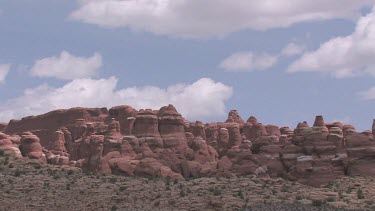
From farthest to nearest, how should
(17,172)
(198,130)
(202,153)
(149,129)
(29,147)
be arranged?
(198,130)
(29,147)
(149,129)
(202,153)
(17,172)

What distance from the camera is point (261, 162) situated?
6475 centimetres

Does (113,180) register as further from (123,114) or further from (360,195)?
(123,114)

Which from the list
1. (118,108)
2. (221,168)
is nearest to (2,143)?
(221,168)

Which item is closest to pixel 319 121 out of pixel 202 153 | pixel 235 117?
pixel 202 153

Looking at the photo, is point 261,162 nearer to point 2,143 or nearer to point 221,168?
point 221,168

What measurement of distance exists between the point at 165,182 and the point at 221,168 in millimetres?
10137

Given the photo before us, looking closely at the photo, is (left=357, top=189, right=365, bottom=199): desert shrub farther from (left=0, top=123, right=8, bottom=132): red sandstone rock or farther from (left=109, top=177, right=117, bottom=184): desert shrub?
(left=0, top=123, right=8, bottom=132): red sandstone rock

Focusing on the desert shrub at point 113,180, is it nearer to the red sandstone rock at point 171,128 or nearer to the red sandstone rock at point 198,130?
the red sandstone rock at point 171,128

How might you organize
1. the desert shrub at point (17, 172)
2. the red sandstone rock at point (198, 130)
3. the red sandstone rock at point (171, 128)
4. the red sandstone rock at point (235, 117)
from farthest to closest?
1. the red sandstone rock at point (235, 117)
2. the red sandstone rock at point (198, 130)
3. the red sandstone rock at point (171, 128)
4. the desert shrub at point (17, 172)

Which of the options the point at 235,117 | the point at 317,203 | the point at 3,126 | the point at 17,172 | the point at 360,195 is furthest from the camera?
the point at 3,126

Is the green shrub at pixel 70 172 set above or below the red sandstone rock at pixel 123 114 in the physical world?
below

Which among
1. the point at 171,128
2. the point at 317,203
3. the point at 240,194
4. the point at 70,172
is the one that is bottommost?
the point at 317,203

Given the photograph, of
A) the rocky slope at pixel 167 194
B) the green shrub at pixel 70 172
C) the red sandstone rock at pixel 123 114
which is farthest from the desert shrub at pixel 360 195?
the red sandstone rock at pixel 123 114

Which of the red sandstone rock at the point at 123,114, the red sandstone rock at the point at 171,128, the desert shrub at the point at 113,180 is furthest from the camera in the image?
the red sandstone rock at the point at 123,114
